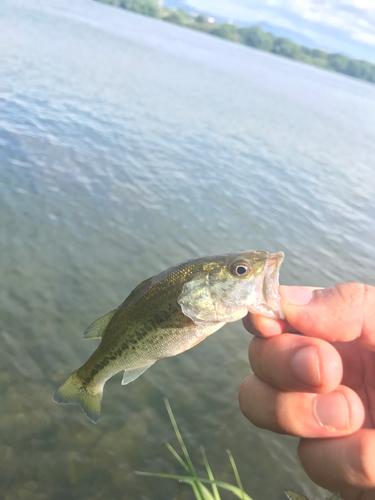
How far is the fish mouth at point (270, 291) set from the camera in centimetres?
268

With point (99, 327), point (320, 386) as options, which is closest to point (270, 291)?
point (320, 386)

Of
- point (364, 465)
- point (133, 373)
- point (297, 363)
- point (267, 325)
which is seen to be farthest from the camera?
point (133, 373)

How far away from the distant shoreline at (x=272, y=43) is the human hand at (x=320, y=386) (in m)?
162

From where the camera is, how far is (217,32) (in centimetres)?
14712

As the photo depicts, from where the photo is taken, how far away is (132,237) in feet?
31.8

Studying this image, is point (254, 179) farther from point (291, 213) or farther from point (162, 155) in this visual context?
point (162, 155)

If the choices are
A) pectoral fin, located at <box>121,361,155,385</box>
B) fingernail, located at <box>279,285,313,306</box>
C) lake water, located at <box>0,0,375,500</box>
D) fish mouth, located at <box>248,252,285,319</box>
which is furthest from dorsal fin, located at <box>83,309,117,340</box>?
lake water, located at <box>0,0,375,500</box>

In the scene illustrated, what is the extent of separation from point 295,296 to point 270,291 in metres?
0.23

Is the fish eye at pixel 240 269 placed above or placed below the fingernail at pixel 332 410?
above

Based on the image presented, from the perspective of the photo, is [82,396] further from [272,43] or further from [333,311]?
[272,43]

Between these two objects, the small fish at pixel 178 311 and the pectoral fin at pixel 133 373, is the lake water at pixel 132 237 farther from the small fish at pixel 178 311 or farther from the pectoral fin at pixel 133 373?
the pectoral fin at pixel 133 373

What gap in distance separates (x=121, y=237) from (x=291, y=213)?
709 cm

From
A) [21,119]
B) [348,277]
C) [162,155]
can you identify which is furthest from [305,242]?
[21,119]

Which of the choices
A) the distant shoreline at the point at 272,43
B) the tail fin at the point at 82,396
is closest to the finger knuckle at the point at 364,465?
the tail fin at the point at 82,396
